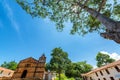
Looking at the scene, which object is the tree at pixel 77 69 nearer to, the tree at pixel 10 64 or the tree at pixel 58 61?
the tree at pixel 58 61

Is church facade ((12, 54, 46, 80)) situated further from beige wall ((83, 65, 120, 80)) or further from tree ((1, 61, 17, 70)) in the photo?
tree ((1, 61, 17, 70))

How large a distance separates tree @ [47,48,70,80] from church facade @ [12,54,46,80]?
59.9 feet

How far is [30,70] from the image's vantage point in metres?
20.9

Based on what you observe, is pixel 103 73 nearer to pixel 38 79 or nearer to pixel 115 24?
pixel 38 79

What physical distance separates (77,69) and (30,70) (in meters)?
35.3

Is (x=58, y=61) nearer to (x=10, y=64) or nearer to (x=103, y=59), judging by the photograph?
(x=103, y=59)

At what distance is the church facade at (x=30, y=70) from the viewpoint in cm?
1955

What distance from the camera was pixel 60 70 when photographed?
4050 centimetres

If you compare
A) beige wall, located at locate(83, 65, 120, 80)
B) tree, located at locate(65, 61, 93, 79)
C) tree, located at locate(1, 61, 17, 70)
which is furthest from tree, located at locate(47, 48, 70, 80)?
tree, located at locate(1, 61, 17, 70)

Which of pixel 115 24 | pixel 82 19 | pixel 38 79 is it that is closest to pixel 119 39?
pixel 115 24

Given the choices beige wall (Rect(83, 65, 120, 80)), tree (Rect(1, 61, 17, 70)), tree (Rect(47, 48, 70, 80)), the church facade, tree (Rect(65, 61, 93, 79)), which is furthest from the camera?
tree (Rect(1, 61, 17, 70))

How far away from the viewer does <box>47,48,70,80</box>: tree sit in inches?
Answer: 1588

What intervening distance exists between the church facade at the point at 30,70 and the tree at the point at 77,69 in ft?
93.5

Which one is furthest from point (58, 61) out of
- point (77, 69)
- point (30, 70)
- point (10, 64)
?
point (10, 64)
